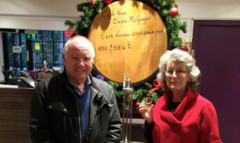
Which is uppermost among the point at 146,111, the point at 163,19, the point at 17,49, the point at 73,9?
the point at 73,9

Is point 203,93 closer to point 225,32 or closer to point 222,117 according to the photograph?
point 222,117

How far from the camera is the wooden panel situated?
166 cm

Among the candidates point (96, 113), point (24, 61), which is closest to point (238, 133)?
point (96, 113)

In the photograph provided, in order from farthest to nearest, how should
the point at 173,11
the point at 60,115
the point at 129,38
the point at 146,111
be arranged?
1. the point at 129,38
2. the point at 173,11
3. the point at 146,111
4. the point at 60,115

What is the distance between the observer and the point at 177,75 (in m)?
1.12

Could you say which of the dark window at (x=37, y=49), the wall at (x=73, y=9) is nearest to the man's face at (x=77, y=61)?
the wall at (x=73, y=9)

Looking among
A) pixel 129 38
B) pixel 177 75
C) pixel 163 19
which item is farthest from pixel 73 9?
pixel 177 75

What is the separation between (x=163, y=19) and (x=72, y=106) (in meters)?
1.02

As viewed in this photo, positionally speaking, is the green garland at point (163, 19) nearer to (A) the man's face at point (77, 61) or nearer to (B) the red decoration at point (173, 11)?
(B) the red decoration at point (173, 11)

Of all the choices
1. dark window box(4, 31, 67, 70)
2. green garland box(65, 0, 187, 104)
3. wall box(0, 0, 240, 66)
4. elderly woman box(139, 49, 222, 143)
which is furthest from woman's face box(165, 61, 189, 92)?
dark window box(4, 31, 67, 70)

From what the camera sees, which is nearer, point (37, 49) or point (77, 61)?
point (77, 61)

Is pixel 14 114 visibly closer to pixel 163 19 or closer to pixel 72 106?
pixel 72 106

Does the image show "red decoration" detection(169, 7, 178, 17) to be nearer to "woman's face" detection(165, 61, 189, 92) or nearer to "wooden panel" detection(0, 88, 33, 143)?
"woman's face" detection(165, 61, 189, 92)

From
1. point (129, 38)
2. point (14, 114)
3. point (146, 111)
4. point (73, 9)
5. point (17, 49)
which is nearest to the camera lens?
point (146, 111)
